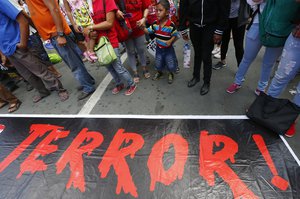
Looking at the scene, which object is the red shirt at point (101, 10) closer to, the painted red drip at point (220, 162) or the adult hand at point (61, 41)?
the adult hand at point (61, 41)

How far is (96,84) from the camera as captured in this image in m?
3.74

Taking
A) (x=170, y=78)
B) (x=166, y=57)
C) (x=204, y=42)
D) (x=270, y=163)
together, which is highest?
(x=204, y=42)

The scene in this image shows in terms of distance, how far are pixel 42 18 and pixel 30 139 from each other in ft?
5.35

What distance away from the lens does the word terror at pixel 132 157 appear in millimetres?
1923

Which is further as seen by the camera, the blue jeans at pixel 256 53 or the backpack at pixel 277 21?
the blue jeans at pixel 256 53

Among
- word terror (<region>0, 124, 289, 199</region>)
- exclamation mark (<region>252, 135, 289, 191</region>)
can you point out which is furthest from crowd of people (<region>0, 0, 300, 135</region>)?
word terror (<region>0, 124, 289, 199</region>)

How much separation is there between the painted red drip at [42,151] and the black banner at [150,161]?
0.04 ft

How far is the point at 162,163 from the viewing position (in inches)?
82.8

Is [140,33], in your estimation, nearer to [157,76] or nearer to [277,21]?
[157,76]

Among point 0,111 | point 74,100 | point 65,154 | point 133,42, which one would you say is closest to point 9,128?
point 0,111

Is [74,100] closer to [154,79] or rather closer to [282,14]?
[154,79]

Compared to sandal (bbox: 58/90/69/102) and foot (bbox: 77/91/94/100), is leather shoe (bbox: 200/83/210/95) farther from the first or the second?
sandal (bbox: 58/90/69/102)

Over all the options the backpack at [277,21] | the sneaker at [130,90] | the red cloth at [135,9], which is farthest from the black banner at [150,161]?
the red cloth at [135,9]

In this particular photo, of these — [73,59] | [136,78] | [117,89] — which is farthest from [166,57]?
[73,59]
